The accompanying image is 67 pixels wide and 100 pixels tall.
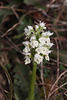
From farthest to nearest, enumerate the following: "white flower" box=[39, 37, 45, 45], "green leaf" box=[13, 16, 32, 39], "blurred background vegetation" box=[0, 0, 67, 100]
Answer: "green leaf" box=[13, 16, 32, 39] → "blurred background vegetation" box=[0, 0, 67, 100] → "white flower" box=[39, 37, 45, 45]

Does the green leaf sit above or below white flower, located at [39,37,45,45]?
above

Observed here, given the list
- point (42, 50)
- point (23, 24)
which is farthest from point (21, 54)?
point (42, 50)

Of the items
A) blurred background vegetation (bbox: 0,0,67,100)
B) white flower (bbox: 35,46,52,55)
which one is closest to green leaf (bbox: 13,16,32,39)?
blurred background vegetation (bbox: 0,0,67,100)

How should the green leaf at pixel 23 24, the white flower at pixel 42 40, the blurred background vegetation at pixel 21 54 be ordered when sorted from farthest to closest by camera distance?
the green leaf at pixel 23 24, the blurred background vegetation at pixel 21 54, the white flower at pixel 42 40

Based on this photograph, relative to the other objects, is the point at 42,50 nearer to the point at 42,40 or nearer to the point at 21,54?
the point at 42,40

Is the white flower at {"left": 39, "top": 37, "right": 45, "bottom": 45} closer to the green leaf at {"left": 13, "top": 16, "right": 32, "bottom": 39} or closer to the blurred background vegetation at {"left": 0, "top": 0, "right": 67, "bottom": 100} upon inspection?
the blurred background vegetation at {"left": 0, "top": 0, "right": 67, "bottom": 100}

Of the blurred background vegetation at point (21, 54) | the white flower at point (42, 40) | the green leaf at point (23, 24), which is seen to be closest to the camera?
the white flower at point (42, 40)

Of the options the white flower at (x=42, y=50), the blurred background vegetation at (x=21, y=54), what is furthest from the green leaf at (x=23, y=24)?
the white flower at (x=42, y=50)

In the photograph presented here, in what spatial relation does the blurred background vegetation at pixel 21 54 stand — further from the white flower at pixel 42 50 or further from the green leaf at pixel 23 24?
the white flower at pixel 42 50
